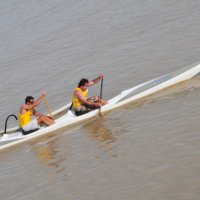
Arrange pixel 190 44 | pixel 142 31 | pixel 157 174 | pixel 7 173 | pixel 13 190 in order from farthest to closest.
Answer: pixel 142 31 < pixel 190 44 < pixel 7 173 < pixel 13 190 < pixel 157 174

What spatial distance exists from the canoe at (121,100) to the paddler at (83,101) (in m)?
0.20

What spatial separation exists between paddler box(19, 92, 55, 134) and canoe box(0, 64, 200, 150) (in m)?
0.20

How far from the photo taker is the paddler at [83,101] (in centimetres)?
1310

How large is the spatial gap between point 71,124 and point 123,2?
10.7 m

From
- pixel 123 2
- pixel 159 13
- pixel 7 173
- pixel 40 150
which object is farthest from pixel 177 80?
pixel 123 2

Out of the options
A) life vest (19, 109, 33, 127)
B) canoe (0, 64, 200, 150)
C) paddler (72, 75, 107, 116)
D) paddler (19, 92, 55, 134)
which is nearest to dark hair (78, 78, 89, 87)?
paddler (72, 75, 107, 116)

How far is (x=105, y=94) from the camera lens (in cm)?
1474

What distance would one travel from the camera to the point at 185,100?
11805 mm

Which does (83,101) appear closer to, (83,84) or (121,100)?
(83,84)

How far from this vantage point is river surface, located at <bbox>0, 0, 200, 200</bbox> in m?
9.05

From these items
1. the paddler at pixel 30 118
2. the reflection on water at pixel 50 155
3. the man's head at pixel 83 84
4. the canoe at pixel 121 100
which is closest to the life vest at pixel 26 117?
the paddler at pixel 30 118

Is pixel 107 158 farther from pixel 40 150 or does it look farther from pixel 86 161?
pixel 40 150

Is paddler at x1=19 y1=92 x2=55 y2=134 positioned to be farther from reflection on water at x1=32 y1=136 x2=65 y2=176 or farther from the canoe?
reflection on water at x1=32 y1=136 x2=65 y2=176

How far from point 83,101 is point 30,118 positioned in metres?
1.36
